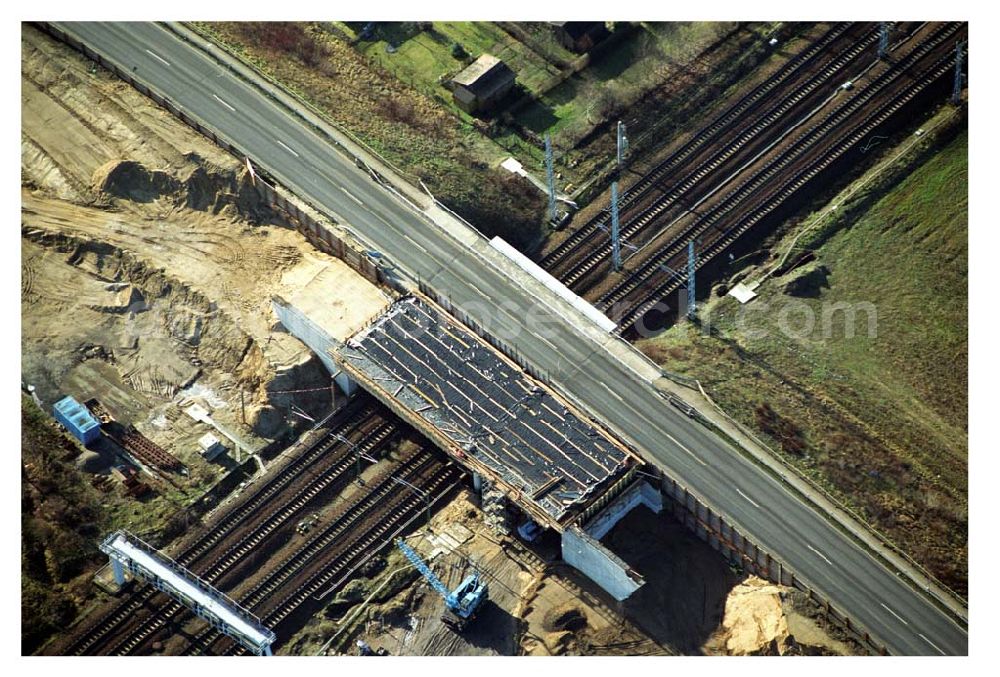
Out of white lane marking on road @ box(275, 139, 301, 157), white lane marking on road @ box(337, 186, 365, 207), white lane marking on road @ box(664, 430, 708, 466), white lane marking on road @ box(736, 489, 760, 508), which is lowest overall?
white lane marking on road @ box(736, 489, 760, 508)

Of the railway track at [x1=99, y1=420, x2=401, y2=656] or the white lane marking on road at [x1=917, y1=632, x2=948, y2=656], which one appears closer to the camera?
the white lane marking on road at [x1=917, y1=632, x2=948, y2=656]

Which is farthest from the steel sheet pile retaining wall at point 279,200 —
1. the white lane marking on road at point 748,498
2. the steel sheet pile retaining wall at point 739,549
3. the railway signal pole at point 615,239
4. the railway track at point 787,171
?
the white lane marking on road at point 748,498

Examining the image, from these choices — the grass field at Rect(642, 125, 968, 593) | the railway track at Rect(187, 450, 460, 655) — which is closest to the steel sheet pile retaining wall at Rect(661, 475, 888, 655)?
the grass field at Rect(642, 125, 968, 593)

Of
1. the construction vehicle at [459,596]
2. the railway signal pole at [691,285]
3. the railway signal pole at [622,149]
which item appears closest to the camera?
the construction vehicle at [459,596]

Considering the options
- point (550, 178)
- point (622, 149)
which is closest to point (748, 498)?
point (550, 178)

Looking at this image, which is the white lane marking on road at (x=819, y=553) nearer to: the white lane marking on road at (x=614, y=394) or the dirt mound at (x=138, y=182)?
the white lane marking on road at (x=614, y=394)

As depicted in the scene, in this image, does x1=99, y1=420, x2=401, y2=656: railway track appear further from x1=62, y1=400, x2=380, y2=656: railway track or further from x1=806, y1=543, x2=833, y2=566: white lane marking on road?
x1=806, y1=543, x2=833, y2=566: white lane marking on road

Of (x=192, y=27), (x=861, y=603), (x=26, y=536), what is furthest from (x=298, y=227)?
(x=861, y=603)

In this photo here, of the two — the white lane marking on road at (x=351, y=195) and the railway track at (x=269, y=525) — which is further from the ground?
the white lane marking on road at (x=351, y=195)
